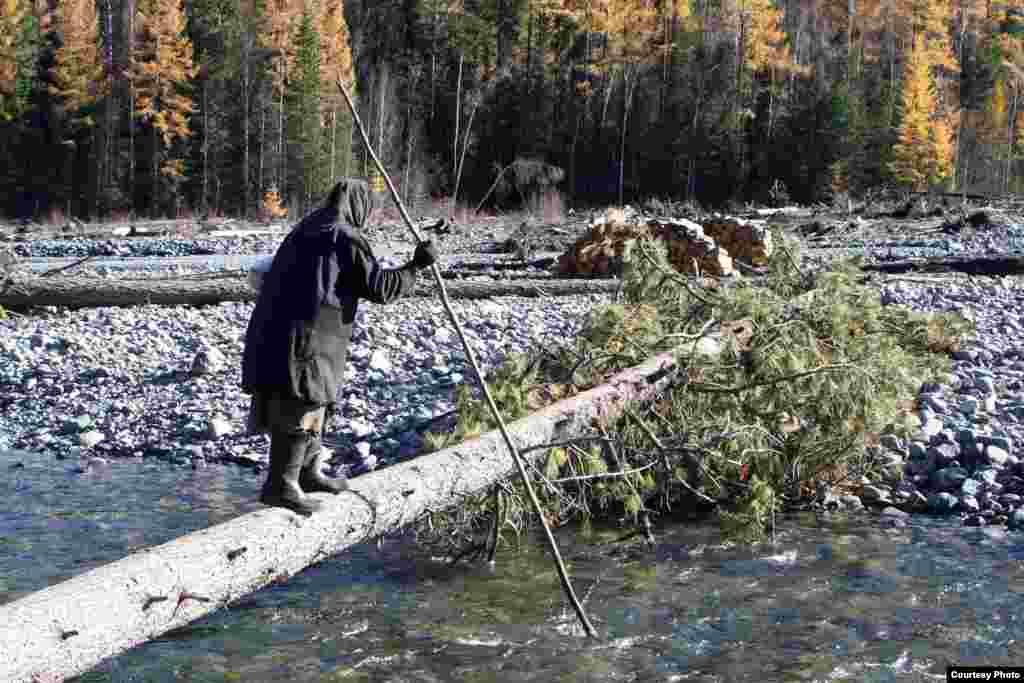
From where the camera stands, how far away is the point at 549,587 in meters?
6.38

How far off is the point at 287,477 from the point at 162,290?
11613 millimetres

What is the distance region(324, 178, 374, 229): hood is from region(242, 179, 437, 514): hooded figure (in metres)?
0.01

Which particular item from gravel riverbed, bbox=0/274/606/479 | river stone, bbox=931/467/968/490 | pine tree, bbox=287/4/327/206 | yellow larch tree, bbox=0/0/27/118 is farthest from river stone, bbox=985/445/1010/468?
yellow larch tree, bbox=0/0/27/118

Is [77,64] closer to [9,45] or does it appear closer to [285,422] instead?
[9,45]

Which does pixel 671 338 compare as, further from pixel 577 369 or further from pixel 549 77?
pixel 549 77

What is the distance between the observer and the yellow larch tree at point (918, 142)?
50.4m

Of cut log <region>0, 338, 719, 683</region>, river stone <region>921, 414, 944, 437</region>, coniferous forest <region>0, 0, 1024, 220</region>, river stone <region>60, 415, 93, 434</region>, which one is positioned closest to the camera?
cut log <region>0, 338, 719, 683</region>

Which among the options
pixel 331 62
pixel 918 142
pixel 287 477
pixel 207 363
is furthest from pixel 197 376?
pixel 918 142

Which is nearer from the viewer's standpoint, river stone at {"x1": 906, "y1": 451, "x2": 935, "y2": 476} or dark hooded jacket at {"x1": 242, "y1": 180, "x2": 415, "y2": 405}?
dark hooded jacket at {"x1": 242, "y1": 180, "x2": 415, "y2": 405}

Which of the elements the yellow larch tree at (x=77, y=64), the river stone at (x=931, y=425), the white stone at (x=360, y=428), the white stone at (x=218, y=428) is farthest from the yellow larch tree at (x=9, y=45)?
the river stone at (x=931, y=425)

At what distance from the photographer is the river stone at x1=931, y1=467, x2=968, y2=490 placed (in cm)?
782

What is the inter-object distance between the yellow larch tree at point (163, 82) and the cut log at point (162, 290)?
120 feet

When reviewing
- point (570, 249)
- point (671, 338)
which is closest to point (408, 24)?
point (570, 249)

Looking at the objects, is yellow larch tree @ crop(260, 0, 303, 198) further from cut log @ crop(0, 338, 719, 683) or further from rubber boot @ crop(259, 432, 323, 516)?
rubber boot @ crop(259, 432, 323, 516)
